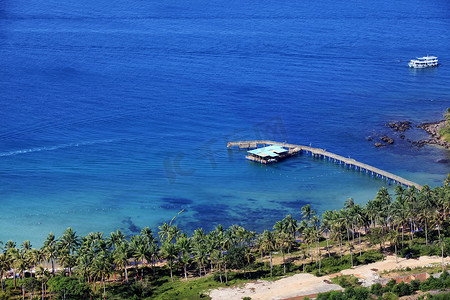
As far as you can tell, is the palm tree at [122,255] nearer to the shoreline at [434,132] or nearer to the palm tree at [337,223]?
the palm tree at [337,223]

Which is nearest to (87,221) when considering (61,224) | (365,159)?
(61,224)

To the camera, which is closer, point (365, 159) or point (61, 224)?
point (61, 224)

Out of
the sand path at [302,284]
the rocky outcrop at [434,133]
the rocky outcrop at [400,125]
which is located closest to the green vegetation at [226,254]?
the sand path at [302,284]

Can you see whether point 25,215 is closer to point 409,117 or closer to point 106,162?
point 106,162

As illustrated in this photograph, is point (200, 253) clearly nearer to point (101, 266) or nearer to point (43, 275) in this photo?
point (101, 266)

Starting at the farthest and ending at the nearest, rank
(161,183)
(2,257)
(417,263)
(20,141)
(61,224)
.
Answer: (20,141)
(161,183)
(61,224)
(417,263)
(2,257)

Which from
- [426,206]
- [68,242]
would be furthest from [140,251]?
[426,206]
